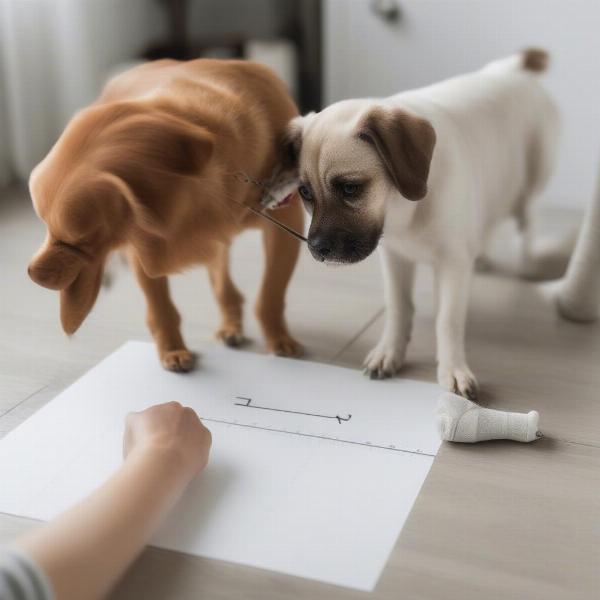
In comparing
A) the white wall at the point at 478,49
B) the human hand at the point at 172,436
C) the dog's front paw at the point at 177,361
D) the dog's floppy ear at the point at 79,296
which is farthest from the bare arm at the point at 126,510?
the white wall at the point at 478,49

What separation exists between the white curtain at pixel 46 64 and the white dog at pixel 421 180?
1328 millimetres

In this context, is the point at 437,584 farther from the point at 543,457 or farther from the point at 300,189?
the point at 300,189

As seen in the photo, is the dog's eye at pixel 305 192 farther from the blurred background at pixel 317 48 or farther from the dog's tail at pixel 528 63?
the blurred background at pixel 317 48

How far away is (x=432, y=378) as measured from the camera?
4.27 feet

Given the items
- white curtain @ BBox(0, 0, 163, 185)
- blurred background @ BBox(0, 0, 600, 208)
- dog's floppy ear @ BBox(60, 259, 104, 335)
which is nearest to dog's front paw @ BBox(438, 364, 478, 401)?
dog's floppy ear @ BBox(60, 259, 104, 335)

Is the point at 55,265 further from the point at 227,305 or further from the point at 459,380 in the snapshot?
the point at 459,380

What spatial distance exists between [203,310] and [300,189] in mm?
456

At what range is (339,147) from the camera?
1.11m

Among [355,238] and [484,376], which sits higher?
[355,238]

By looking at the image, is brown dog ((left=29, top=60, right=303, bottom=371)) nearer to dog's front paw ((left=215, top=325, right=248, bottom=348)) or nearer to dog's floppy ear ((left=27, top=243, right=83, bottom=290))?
dog's floppy ear ((left=27, top=243, right=83, bottom=290))

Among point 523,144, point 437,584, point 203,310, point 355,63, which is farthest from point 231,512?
point 355,63

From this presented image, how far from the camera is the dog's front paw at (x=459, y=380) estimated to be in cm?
123

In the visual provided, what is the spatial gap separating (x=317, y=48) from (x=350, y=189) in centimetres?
176

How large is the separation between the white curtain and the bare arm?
58.3 inches
